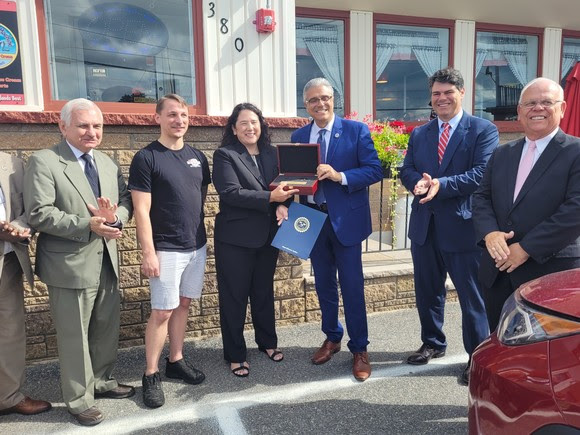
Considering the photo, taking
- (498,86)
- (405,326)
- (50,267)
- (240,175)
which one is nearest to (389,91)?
(498,86)

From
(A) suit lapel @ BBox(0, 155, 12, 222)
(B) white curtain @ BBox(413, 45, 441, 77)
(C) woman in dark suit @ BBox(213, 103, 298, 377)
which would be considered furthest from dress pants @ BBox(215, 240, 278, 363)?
(B) white curtain @ BBox(413, 45, 441, 77)

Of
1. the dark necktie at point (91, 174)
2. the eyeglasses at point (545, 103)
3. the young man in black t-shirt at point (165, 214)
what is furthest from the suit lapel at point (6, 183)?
the eyeglasses at point (545, 103)

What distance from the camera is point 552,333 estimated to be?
5.80 feet

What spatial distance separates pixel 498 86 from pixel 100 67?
7043mm

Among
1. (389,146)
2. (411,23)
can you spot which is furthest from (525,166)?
(411,23)

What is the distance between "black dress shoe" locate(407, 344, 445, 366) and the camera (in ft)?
12.1

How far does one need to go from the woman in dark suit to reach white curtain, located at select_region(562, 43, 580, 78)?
25.3ft

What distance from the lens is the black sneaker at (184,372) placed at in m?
3.44

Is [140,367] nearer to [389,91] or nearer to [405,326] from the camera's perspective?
[405,326]

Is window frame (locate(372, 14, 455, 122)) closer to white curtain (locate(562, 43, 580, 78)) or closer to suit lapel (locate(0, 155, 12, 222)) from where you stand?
white curtain (locate(562, 43, 580, 78))

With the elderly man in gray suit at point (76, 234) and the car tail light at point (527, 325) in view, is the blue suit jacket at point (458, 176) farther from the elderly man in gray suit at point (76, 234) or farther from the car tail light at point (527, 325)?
the elderly man in gray suit at point (76, 234)

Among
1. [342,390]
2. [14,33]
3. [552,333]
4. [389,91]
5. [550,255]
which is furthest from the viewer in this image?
[389,91]

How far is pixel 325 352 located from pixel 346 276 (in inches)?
27.2

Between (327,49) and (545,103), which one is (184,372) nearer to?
(545,103)
